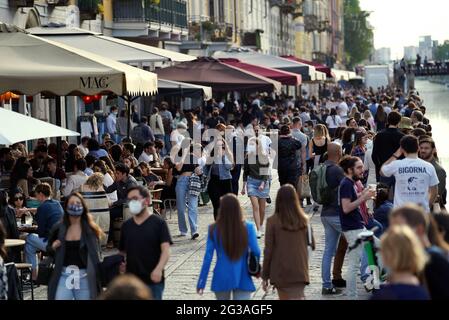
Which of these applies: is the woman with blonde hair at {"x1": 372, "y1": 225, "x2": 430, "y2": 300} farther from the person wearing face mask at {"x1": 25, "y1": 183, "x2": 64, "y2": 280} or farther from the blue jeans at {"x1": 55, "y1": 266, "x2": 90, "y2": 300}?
the person wearing face mask at {"x1": 25, "y1": 183, "x2": 64, "y2": 280}

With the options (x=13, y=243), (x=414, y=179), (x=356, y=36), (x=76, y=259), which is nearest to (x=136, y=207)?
A: (x=76, y=259)

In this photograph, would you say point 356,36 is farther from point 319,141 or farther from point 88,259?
point 88,259

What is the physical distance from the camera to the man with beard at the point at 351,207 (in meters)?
12.3

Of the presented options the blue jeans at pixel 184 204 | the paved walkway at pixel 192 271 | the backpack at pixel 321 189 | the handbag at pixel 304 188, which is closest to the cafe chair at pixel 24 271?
the paved walkway at pixel 192 271

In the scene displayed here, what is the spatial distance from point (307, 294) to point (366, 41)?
164 m

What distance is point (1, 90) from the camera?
16.2 meters

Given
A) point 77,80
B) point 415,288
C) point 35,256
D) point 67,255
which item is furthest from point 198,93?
point 415,288

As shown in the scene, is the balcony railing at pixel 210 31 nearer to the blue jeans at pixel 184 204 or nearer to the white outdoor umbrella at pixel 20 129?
the blue jeans at pixel 184 204

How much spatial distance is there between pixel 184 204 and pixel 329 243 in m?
4.94

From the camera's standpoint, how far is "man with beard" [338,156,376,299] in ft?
40.4

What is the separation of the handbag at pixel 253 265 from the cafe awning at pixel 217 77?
19597 millimetres

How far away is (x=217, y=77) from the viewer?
98.2ft

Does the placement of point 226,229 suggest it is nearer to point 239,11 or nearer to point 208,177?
point 208,177
